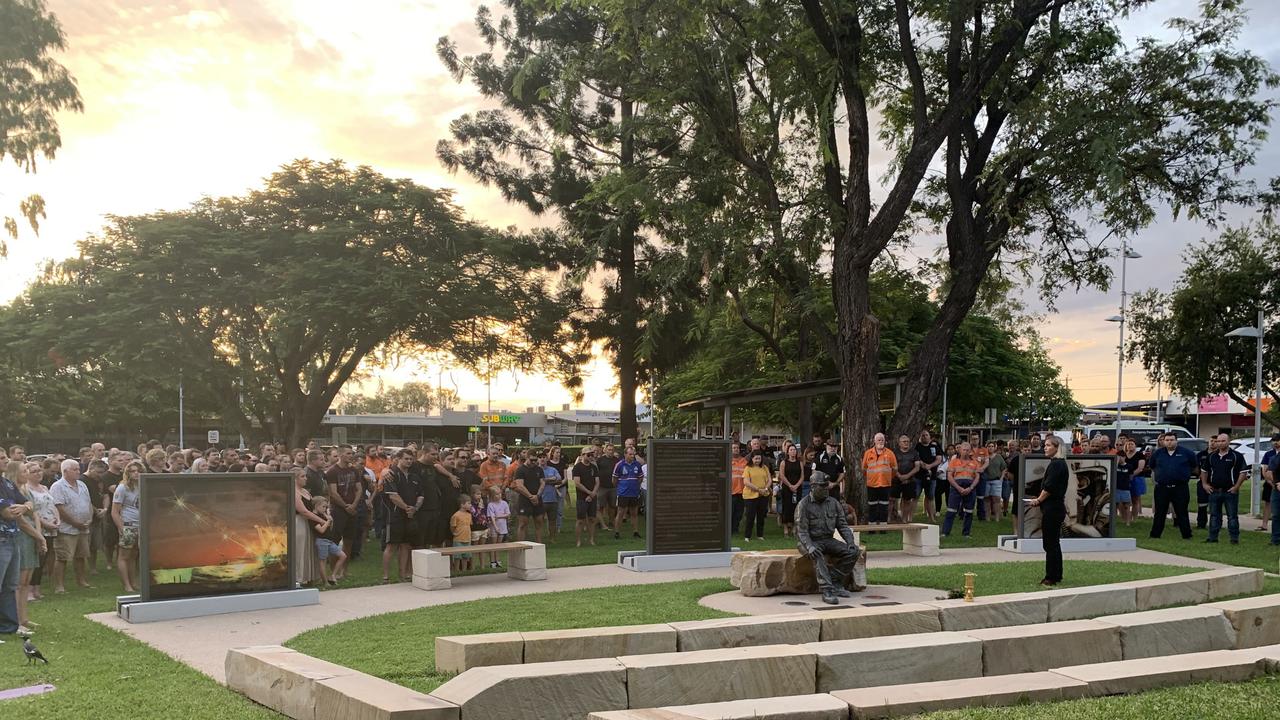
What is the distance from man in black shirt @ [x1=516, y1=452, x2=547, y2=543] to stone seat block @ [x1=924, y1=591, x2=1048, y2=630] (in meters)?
9.10

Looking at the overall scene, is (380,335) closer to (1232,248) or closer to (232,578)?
(232,578)

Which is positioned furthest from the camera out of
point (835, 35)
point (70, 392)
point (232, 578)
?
point (70, 392)

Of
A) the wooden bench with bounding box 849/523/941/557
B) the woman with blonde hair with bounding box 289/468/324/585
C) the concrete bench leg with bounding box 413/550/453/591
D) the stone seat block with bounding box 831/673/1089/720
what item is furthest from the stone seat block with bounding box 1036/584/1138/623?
the woman with blonde hair with bounding box 289/468/324/585

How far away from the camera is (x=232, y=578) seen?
11.4 meters

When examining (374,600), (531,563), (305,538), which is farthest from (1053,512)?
(305,538)

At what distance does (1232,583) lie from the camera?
1123 cm

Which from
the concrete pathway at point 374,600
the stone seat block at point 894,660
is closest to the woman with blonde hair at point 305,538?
the concrete pathway at point 374,600

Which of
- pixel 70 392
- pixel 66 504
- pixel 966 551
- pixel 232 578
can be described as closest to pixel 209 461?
pixel 66 504

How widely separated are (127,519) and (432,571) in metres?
3.88

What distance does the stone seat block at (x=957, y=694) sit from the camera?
6070 millimetres

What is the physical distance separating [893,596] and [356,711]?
25.5 feet

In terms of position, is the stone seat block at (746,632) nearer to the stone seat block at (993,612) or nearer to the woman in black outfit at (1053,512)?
the stone seat block at (993,612)

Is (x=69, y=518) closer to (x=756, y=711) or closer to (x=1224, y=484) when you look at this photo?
(x=756, y=711)

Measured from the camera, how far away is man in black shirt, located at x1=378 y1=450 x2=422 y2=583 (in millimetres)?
13867
